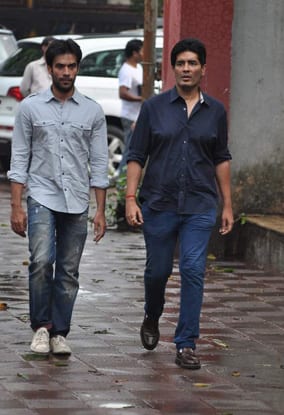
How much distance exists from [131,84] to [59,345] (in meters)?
10.1

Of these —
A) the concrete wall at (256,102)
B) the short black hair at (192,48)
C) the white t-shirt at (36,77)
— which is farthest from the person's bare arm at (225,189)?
the white t-shirt at (36,77)

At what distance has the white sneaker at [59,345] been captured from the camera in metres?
8.20

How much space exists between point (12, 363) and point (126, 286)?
10.5 ft

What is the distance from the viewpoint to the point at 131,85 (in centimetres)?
1805

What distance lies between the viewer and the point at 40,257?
8.16 metres

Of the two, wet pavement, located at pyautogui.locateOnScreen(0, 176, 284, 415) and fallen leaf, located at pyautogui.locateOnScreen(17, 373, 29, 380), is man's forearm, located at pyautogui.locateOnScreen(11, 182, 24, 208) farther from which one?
fallen leaf, located at pyautogui.locateOnScreen(17, 373, 29, 380)

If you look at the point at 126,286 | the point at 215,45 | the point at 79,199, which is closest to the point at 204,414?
the point at 79,199

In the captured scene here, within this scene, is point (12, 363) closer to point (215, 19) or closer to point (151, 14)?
point (215, 19)

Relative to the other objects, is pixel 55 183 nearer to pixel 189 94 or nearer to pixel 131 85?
pixel 189 94

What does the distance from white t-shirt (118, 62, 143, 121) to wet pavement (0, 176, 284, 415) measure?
6181mm

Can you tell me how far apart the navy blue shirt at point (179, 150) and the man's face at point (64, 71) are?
0.44 m

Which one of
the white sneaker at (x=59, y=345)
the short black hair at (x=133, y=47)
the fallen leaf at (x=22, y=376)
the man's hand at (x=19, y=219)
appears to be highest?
the short black hair at (x=133, y=47)

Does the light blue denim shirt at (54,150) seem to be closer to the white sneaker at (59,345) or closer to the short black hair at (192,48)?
the short black hair at (192,48)

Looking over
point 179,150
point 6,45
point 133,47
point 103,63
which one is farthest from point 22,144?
point 6,45
